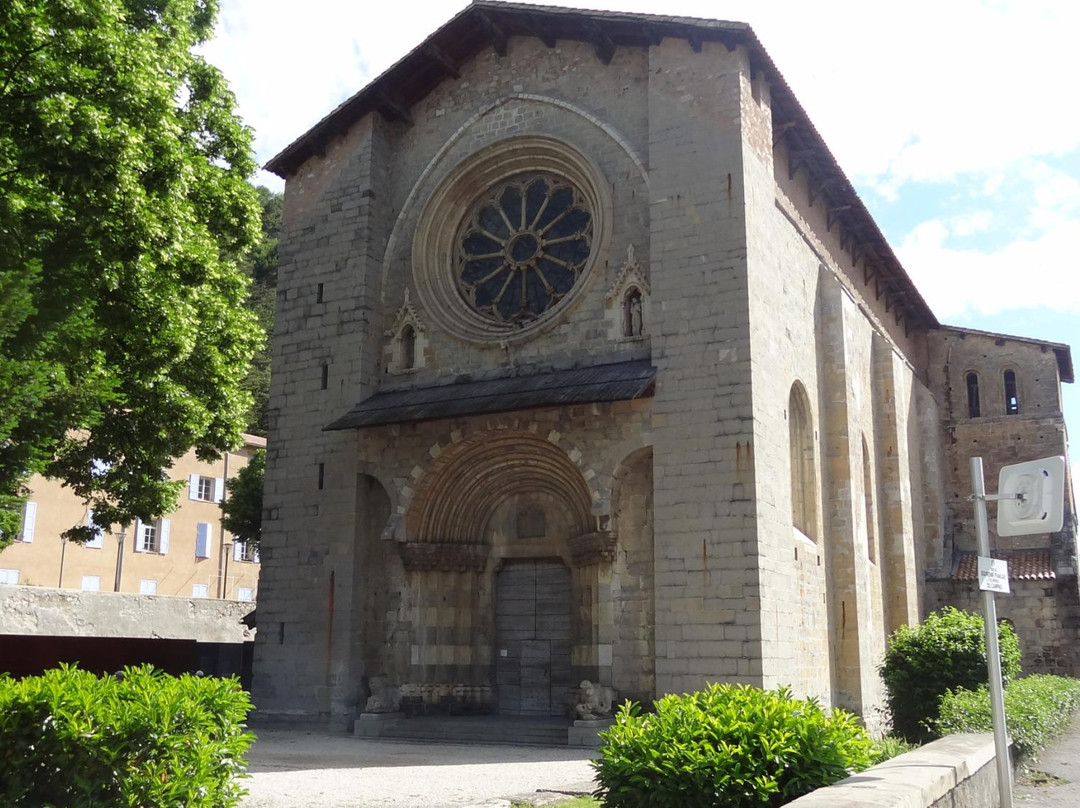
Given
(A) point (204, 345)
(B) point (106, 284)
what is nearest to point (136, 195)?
(B) point (106, 284)

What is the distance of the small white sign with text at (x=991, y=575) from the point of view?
6.57 m

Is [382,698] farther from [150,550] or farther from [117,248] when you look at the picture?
[150,550]

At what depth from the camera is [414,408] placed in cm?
1590

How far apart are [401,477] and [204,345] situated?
3.83 m

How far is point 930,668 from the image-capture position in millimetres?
13891

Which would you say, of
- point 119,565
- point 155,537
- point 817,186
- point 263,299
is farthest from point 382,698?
point 263,299

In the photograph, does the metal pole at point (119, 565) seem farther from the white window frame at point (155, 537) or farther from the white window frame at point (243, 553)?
the white window frame at point (243, 553)

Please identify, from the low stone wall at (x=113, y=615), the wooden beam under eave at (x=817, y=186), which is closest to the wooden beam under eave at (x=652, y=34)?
the wooden beam under eave at (x=817, y=186)

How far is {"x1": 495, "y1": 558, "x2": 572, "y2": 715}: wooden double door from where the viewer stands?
1559cm

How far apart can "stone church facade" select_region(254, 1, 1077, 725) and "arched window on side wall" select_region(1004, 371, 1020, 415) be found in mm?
8510

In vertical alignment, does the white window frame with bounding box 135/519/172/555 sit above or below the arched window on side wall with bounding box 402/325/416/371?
below

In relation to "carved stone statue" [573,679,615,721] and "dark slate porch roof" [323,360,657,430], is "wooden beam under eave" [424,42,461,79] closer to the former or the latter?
"dark slate porch roof" [323,360,657,430]

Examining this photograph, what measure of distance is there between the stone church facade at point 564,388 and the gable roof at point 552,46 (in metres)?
0.06

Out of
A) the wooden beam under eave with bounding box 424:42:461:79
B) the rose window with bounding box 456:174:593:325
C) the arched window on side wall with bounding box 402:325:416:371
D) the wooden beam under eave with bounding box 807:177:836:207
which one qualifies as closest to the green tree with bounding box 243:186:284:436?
the wooden beam under eave with bounding box 424:42:461:79
